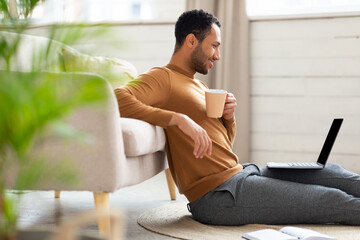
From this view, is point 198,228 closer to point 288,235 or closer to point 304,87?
point 288,235

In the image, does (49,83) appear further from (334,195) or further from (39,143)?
(334,195)

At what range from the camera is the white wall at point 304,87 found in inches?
145

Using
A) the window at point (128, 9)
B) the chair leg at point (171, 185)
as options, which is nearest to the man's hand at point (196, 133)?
the chair leg at point (171, 185)

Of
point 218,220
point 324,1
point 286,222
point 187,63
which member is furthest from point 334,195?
point 324,1

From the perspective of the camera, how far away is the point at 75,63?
0.88 m

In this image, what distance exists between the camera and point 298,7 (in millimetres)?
3887

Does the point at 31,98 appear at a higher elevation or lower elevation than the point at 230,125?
higher

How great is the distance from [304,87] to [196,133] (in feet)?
6.87

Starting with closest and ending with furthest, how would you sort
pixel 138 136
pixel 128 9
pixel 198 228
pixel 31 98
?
pixel 31 98
pixel 138 136
pixel 198 228
pixel 128 9

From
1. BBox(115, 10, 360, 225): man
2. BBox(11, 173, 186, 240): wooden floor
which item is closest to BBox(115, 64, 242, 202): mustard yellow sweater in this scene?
BBox(115, 10, 360, 225): man

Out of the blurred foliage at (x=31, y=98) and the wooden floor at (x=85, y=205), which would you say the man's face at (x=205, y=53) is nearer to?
the wooden floor at (x=85, y=205)

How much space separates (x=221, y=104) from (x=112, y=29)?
3.87 ft

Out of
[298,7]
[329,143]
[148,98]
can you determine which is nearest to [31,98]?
[148,98]

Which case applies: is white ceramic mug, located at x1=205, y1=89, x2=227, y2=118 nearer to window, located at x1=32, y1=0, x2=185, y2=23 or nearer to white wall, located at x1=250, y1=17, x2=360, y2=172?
white wall, located at x1=250, y1=17, x2=360, y2=172
